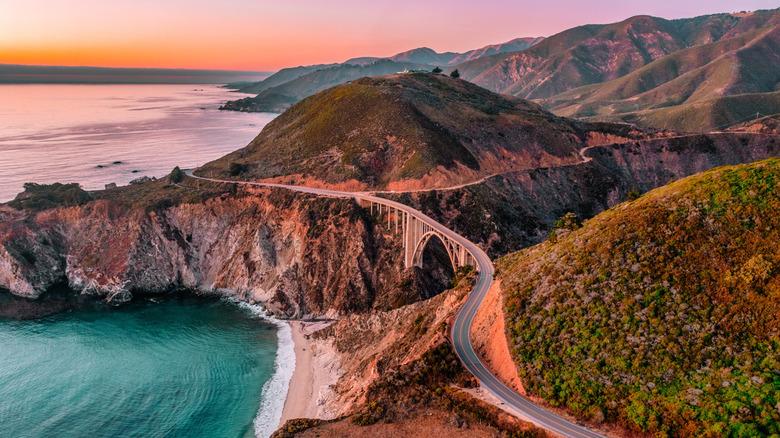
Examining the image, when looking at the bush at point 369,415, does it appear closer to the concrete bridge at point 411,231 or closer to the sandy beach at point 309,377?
the sandy beach at point 309,377

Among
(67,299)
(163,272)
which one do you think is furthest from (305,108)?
(67,299)

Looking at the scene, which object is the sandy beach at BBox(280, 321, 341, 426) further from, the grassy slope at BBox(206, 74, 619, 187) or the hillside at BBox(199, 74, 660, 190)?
the grassy slope at BBox(206, 74, 619, 187)

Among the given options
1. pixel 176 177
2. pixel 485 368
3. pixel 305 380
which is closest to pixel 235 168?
pixel 176 177

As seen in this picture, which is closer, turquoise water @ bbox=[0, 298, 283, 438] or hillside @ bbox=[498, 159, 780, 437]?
hillside @ bbox=[498, 159, 780, 437]

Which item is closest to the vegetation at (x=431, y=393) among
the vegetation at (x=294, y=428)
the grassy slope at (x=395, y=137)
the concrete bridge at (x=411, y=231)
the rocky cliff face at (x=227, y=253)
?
the vegetation at (x=294, y=428)

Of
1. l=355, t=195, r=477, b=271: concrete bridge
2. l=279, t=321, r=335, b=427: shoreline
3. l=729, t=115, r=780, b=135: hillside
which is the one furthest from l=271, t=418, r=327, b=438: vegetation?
l=729, t=115, r=780, b=135: hillside

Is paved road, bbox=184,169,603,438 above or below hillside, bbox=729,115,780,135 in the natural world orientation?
below

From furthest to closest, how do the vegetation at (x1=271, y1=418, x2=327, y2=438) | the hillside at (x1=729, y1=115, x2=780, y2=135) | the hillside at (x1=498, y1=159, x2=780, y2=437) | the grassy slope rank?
the hillside at (x1=729, y1=115, x2=780, y2=135) < the grassy slope < the vegetation at (x1=271, y1=418, x2=327, y2=438) < the hillside at (x1=498, y1=159, x2=780, y2=437)
